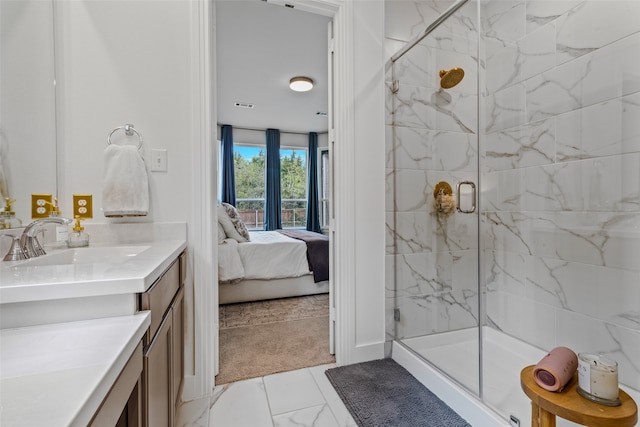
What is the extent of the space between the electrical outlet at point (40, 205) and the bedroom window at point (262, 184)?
4.59m

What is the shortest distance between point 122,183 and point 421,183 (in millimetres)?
1711

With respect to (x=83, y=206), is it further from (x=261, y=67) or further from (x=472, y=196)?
(x=261, y=67)

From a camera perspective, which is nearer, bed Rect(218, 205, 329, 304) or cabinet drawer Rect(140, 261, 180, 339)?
cabinet drawer Rect(140, 261, 180, 339)

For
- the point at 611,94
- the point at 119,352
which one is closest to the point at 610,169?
the point at 611,94

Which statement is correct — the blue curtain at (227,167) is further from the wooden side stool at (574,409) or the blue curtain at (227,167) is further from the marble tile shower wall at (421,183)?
the wooden side stool at (574,409)

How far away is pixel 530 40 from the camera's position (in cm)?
197

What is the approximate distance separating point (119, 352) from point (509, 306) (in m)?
2.36

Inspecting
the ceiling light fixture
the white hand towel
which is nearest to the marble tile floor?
the white hand towel

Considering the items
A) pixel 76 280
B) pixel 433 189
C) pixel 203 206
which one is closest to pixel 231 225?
pixel 203 206

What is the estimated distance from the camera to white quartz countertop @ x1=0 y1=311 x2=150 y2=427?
349 millimetres

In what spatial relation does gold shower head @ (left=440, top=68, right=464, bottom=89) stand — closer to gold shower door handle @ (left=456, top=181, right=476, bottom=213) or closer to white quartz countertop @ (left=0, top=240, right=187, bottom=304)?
gold shower door handle @ (left=456, top=181, right=476, bottom=213)

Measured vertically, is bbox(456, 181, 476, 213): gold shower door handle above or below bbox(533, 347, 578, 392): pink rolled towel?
above

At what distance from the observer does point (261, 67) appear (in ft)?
11.1

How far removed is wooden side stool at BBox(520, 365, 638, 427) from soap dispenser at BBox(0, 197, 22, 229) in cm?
197
